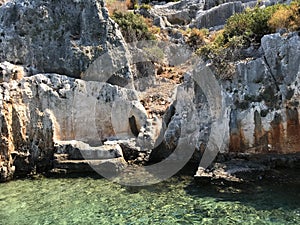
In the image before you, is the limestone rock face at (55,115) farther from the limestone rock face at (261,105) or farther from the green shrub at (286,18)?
the green shrub at (286,18)

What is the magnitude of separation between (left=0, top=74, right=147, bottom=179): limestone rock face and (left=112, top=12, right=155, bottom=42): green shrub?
18.9 ft

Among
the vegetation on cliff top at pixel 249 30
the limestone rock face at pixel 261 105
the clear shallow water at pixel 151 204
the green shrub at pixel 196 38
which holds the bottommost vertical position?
the clear shallow water at pixel 151 204

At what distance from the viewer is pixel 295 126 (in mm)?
11047

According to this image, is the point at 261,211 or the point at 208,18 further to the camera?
the point at 208,18

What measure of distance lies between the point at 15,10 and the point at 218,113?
10.9 metres

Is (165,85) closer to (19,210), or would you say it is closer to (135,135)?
(135,135)

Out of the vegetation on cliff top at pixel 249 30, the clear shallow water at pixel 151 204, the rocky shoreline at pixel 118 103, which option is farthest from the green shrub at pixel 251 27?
the clear shallow water at pixel 151 204

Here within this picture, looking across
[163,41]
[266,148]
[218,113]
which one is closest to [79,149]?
[218,113]

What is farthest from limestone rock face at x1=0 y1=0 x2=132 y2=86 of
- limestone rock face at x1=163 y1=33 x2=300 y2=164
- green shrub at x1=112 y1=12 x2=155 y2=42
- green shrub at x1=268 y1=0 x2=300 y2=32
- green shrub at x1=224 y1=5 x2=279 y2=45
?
green shrub at x1=268 y1=0 x2=300 y2=32

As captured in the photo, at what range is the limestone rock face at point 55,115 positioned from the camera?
1348 centimetres

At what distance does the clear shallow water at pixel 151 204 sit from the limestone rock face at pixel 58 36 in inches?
253

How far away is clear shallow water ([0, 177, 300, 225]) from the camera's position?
333 inches

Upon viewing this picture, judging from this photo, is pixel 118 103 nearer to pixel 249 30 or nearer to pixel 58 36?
pixel 58 36

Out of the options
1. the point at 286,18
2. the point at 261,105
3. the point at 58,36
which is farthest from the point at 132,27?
the point at 261,105
